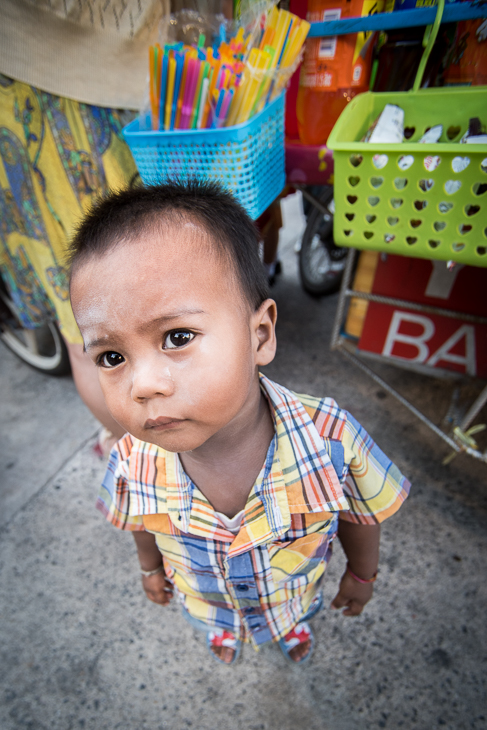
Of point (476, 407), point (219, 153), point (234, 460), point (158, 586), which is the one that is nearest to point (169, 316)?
point (234, 460)

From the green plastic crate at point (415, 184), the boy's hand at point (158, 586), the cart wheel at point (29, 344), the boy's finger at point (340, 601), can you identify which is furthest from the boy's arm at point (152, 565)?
the cart wheel at point (29, 344)

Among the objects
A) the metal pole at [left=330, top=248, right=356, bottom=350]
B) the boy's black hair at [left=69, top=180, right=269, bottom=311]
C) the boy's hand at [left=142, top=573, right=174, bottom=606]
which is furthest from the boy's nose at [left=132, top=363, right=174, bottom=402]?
the metal pole at [left=330, top=248, right=356, bottom=350]

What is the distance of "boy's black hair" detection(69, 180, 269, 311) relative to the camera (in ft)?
2.27

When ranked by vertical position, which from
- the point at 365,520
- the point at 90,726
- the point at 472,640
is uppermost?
the point at 365,520

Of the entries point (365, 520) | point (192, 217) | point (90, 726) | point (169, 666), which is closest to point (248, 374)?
point (192, 217)

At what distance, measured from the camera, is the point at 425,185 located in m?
1.13

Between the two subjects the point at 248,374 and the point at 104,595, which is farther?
the point at 104,595

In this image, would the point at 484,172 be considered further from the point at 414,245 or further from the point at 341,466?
the point at 341,466

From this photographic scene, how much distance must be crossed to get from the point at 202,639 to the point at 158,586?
0.40 m

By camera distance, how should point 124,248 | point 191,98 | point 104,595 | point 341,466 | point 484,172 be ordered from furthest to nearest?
point 104,595, point 191,98, point 484,172, point 341,466, point 124,248

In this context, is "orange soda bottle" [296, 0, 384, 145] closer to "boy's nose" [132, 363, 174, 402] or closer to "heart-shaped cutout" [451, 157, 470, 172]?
"heart-shaped cutout" [451, 157, 470, 172]

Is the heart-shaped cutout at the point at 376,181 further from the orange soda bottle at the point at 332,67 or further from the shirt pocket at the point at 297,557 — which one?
the shirt pocket at the point at 297,557

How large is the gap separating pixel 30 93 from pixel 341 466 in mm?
1343

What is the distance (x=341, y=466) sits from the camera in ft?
2.84
